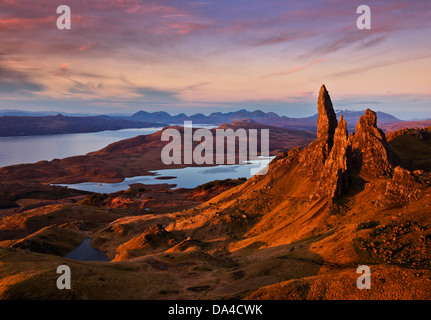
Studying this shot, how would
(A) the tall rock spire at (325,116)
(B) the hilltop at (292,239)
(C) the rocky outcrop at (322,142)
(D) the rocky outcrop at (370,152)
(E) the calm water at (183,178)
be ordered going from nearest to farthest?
(B) the hilltop at (292,239)
(D) the rocky outcrop at (370,152)
(C) the rocky outcrop at (322,142)
(A) the tall rock spire at (325,116)
(E) the calm water at (183,178)

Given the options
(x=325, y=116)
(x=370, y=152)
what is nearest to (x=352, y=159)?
(x=370, y=152)

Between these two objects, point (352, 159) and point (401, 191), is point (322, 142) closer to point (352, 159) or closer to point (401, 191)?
point (352, 159)

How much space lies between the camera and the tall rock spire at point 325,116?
51812mm

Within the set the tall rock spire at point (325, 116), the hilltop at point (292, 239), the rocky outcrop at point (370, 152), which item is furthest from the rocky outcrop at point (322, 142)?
the rocky outcrop at point (370, 152)

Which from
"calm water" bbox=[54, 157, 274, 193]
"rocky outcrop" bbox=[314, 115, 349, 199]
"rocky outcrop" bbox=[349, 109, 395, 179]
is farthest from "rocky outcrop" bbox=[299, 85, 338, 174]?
"calm water" bbox=[54, 157, 274, 193]

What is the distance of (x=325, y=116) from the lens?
52.5m

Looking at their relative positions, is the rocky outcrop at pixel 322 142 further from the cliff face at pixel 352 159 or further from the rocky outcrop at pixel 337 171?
the rocky outcrop at pixel 337 171

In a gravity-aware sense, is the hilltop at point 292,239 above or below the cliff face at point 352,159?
below

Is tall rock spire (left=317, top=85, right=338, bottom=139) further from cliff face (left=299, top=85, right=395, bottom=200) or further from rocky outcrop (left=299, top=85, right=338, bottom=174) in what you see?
cliff face (left=299, top=85, right=395, bottom=200)

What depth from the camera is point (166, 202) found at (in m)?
96.9

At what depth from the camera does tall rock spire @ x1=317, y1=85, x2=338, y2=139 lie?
51.8m
